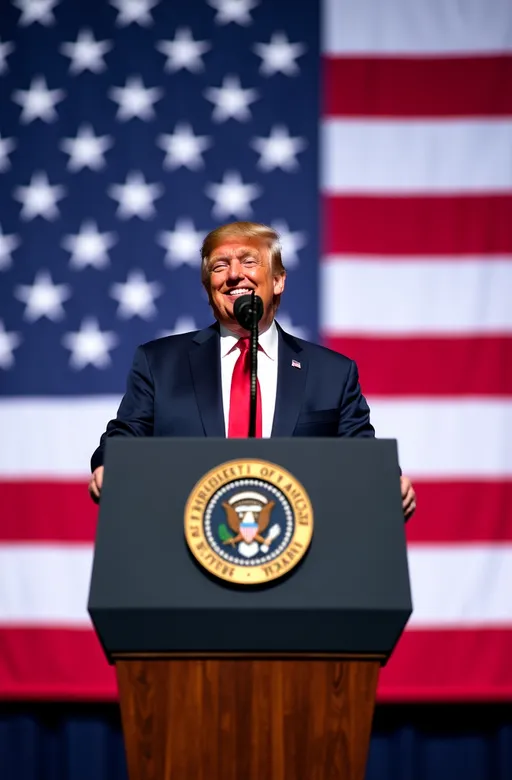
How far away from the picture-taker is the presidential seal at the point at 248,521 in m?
1.42

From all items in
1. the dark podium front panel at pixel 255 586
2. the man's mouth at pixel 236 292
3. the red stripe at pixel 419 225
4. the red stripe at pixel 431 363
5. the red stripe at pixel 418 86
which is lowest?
the dark podium front panel at pixel 255 586

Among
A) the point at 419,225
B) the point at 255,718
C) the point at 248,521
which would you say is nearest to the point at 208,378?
the point at 248,521

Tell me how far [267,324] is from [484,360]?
1221mm

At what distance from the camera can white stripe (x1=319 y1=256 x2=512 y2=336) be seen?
325cm

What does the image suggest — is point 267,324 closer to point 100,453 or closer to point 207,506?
point 100,453

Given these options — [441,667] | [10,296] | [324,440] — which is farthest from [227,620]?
[10,296]

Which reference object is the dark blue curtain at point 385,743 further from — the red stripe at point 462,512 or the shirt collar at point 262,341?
the shirt collar at point 262,341

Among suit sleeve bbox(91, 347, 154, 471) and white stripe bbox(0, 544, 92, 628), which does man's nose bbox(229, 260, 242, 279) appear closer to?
suit sleeve bbox(91, 347, 154, 471)

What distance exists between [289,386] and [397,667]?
1.46 metres

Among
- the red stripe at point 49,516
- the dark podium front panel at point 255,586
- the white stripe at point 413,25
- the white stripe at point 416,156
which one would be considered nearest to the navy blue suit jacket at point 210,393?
the dark podium front panel at point 255,586

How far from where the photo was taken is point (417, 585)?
10.3 feet

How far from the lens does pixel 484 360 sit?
3217 mm

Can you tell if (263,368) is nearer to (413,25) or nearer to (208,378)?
(208,378)

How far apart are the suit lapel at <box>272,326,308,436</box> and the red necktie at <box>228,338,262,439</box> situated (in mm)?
44
